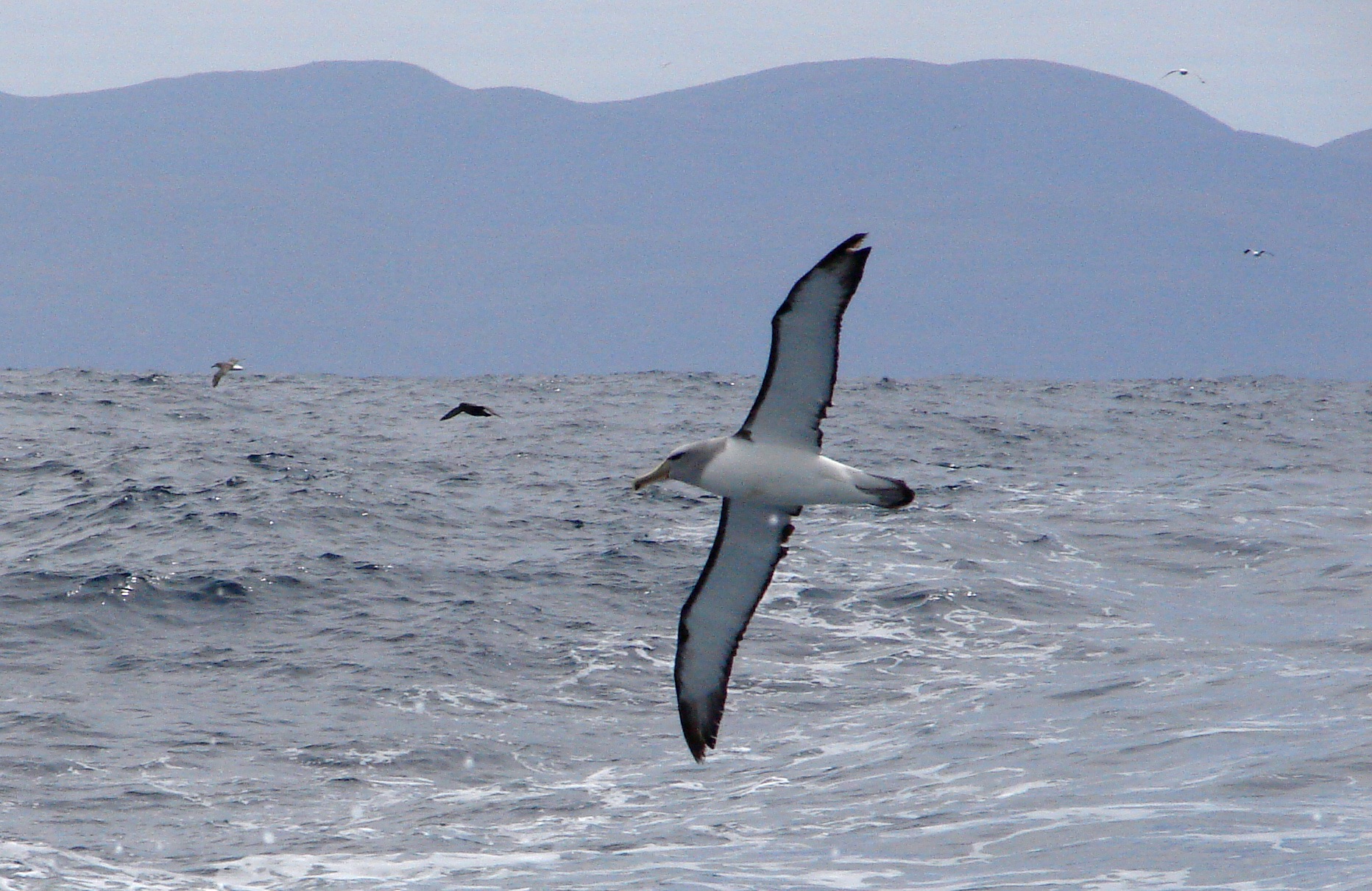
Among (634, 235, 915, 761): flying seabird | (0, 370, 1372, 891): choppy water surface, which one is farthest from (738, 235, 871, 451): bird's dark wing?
(0, 370, 1372, 891): choppy water surface

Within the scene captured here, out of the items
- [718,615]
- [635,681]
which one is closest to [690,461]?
[718,615]

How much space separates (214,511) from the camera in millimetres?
25312

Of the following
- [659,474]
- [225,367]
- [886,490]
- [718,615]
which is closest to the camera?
[886,490]

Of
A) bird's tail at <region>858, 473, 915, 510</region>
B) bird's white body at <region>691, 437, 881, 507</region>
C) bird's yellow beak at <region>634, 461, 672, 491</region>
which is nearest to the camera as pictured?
bird's tail at <region>858, 473, 915, 510</region>

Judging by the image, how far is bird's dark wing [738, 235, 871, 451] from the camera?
28.5 ft

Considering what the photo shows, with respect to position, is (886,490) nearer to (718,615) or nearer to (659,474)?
(659,474)

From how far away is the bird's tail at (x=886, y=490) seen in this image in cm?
922

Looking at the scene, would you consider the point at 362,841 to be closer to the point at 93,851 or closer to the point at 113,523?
the point at 93,851

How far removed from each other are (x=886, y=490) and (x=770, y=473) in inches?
36.8

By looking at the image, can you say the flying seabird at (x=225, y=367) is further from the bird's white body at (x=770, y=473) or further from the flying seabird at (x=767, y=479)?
the bird's white body at (x=770, y=473)

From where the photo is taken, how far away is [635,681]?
1873 centimetres

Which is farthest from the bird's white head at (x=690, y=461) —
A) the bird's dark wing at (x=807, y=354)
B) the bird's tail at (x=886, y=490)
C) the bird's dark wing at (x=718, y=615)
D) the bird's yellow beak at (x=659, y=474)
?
the bird's tail at (x=886, y=490)

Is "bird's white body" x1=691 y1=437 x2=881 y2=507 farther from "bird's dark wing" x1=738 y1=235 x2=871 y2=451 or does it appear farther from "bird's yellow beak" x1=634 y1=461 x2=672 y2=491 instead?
"bird's yellow beak" x1=634 y1=461 x2=672 y2=491

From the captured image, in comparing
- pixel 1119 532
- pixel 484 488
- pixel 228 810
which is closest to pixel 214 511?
pixel 484 488
